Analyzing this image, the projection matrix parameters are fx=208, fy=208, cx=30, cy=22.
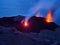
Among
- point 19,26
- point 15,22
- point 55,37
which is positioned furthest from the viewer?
point 15,22

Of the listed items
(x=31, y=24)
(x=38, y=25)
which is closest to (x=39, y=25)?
A: (x=38, y=25)

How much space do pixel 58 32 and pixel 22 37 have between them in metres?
2.86

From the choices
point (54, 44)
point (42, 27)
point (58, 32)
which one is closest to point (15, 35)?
point (54, 44)

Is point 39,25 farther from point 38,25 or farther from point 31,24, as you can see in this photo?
point 31,24

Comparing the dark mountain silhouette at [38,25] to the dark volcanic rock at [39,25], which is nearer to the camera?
the dark mountain silhouette at [38,25]

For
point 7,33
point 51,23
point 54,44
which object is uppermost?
point 51,23

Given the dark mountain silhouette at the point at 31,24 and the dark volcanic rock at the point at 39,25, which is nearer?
the dark mountain silhouette at the point at 31,24

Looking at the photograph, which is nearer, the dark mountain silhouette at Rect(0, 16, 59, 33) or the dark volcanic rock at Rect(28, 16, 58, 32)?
the dark mountain silhouette at Rect(0, 16, 59, 33)

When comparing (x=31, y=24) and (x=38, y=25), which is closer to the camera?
(x=31, y=24)

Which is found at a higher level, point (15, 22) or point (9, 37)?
point (15, 22)

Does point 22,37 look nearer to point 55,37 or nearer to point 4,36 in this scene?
point 4,36

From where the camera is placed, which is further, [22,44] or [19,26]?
[19,26]

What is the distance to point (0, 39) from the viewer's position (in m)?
9.06

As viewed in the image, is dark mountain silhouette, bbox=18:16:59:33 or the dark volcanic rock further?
the dark volcanic rock
